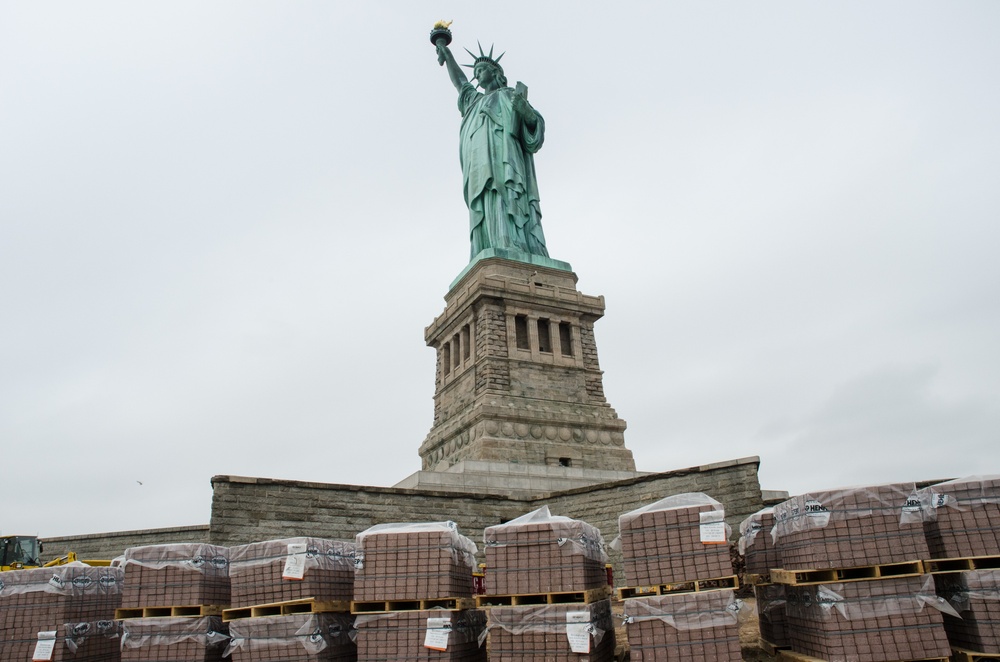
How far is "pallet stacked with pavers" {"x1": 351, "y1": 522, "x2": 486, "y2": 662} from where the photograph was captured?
8.20 m

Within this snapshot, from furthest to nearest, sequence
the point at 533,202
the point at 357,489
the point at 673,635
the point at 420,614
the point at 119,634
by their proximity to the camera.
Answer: the point at 533,202, the point at 357,489, the point at 119,634, the point at 420,614, the point at 673,635

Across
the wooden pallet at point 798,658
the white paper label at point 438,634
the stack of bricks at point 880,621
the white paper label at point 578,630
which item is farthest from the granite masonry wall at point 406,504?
the white paper label at point 438,634

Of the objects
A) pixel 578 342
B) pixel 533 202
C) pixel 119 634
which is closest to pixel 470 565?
pixel 119 634

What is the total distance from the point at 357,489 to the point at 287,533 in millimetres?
1786

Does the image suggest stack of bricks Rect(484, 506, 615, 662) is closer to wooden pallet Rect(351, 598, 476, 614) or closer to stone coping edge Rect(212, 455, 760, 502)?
wooden pallet Rect(351, 598, 476, 614)

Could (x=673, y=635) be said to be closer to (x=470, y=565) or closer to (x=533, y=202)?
(x=470, y=565)

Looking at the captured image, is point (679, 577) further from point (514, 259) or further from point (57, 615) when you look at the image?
point (514, 259)

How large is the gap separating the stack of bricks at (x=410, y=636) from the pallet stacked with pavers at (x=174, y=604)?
1982mm

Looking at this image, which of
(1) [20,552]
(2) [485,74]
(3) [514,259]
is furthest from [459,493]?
(2) [485,74]

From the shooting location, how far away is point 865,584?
299 inches

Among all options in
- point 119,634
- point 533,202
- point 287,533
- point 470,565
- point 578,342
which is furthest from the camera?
point 533,202

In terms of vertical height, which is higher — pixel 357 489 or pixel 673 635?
pixel 357 489

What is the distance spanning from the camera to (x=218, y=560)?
9430 millimetres

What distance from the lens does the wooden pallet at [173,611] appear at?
29.8ft
